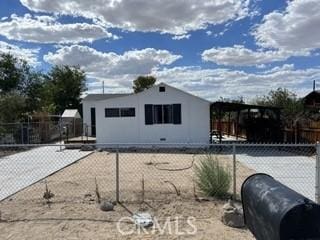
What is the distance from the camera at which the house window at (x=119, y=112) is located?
86.5 feet

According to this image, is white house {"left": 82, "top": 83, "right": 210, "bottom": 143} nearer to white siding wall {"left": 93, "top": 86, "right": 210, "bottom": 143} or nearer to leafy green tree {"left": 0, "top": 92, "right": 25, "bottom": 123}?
white siding wall {"left": 93, "top": 86, "right": 210, "bottom": 143}

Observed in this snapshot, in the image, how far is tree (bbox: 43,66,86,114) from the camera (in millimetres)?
59256

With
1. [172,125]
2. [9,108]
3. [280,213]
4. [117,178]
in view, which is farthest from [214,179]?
[9,108]

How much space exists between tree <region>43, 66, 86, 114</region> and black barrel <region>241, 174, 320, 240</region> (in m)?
54.1

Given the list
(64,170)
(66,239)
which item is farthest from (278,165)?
(66,239)

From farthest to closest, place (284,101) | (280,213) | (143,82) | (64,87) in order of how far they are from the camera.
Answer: (143,82) < (64,87) < (284,101) < (280,213)

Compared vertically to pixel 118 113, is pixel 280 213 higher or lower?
lower

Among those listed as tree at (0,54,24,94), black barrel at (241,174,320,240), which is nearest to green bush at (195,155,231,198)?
black barrel at (241,174,320,240)

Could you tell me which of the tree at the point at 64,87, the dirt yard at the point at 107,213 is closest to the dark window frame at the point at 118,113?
the dirt yard at the point at 107,213

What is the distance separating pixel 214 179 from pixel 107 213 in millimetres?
2427

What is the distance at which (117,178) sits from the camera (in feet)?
29.6


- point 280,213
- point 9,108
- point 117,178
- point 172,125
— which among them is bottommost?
point 117,178

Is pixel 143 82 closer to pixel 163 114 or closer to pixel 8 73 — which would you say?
pixel 8 73

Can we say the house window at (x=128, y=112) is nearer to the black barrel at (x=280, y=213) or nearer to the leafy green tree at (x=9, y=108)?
the leafy green tree at (x=9, y=108)
